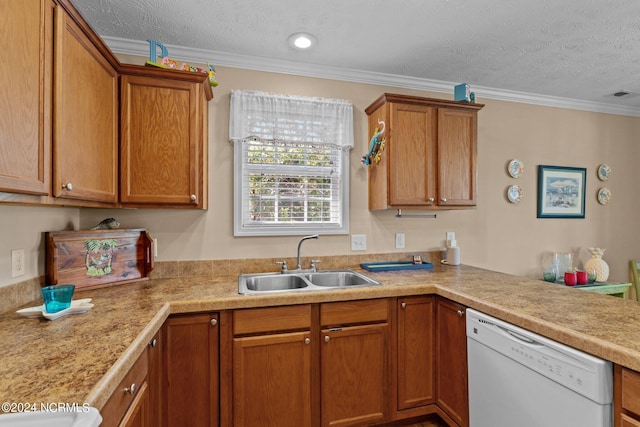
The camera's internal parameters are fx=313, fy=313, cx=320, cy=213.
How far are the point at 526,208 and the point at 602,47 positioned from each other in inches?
54.4

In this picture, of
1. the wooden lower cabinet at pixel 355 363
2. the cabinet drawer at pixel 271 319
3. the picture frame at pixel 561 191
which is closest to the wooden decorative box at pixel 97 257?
the cabinet drawer at pixel 271 319

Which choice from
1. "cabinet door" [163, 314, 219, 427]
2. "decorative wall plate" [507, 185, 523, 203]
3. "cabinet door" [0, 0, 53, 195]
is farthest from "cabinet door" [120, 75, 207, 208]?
"decorative wall plate" [507, 185, 523, 203]

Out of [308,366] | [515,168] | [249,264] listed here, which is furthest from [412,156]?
[308,366]

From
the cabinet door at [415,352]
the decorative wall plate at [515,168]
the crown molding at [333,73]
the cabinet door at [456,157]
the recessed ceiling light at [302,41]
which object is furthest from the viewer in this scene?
the decorative wall plate at [515,168]

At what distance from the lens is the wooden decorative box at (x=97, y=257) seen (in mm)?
1615

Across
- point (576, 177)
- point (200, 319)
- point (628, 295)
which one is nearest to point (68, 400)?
point (200, 319)

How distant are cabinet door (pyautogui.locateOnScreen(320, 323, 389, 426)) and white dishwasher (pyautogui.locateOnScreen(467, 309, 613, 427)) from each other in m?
0.48

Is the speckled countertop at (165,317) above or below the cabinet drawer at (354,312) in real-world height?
above

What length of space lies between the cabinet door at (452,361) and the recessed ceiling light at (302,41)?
1859 millimetres

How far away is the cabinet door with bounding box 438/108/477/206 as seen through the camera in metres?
2.37

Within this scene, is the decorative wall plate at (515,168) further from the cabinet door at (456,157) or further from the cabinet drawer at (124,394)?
the cabinet drawer at (124,394)

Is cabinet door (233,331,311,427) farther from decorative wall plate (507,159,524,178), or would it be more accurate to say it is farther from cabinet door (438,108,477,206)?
decorative wall plate (507,159,524,178)

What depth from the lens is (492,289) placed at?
1774 millimetres

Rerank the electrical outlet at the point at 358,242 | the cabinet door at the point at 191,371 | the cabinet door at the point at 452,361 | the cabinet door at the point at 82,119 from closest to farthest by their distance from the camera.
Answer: the cabinet door at the point at 82,119
the cabinet door at the point at 191,371
the cabinet door at the point at 452,361
the electrical outlet at the point at 358,242
